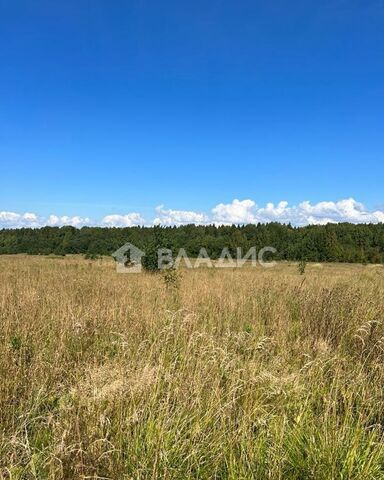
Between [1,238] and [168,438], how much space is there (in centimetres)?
10070

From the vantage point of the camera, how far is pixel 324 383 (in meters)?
2.97

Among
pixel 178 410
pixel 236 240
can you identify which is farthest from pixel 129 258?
pixel 236 240

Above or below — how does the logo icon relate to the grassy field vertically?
above

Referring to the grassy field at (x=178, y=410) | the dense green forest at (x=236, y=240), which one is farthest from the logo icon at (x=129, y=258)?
the dense green forest at (x=236, y=240)

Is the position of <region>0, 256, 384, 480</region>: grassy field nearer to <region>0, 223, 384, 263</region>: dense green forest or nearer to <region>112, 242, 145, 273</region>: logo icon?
<region>112, 242, 145, 273</region>: logo icon

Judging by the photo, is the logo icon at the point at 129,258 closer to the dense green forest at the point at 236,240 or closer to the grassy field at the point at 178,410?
the grassy field at the point at 178,410

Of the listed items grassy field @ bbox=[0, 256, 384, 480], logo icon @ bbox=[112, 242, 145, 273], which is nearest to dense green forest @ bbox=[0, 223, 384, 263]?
logo icon @ bbox=[112, 242, 145, 273]

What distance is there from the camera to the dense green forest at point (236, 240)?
66.5 metres

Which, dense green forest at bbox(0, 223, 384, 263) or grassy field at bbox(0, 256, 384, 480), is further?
dense green forest at bbox(0, 223, 384, 263)

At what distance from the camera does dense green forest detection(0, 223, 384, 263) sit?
66500 millimetres

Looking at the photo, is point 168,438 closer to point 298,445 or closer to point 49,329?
point 298,445

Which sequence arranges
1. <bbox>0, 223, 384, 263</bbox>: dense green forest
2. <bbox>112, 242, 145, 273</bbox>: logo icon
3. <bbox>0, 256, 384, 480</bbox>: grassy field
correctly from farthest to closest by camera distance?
<bbox>0, 223, 384, 263</bbox>: dense green forest → <bbox>112, 242, 145, 273</bbox>: logo icon → <bbox>0, 256, 384, 480</bbox>: grassy field

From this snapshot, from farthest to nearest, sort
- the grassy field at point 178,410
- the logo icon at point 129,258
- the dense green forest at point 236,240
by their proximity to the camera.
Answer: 1. the dense green forest at point 236,240
2. the logo icon at point 129,258
3. the grassy field at point 178,410

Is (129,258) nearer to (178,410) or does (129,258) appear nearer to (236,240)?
(178,410)
